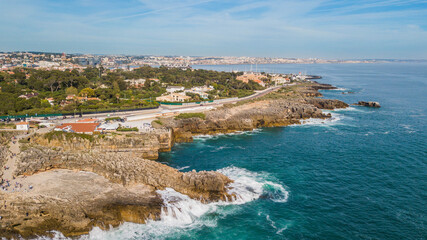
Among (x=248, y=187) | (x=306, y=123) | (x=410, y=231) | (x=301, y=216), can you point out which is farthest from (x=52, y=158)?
(x=306, y=123)

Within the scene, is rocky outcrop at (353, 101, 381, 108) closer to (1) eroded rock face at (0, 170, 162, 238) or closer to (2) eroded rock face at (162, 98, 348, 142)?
(2) eroded rock face at (162, 98, 348, 142)

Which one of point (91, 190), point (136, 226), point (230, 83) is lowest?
point (136, 226)

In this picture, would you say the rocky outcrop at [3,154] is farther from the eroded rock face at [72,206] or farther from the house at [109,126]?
the house at [109,126]

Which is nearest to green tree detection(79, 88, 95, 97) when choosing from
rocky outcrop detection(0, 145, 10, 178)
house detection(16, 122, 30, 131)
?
house detection(16, 122, 30, 131)

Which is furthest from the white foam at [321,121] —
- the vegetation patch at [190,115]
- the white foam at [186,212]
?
the white foam at [186,212]

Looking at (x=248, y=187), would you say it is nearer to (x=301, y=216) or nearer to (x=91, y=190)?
(x=301, y=216)

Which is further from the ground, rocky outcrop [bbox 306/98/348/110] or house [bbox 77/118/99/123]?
rocky outcrop [bbox 306/98/348/110]
